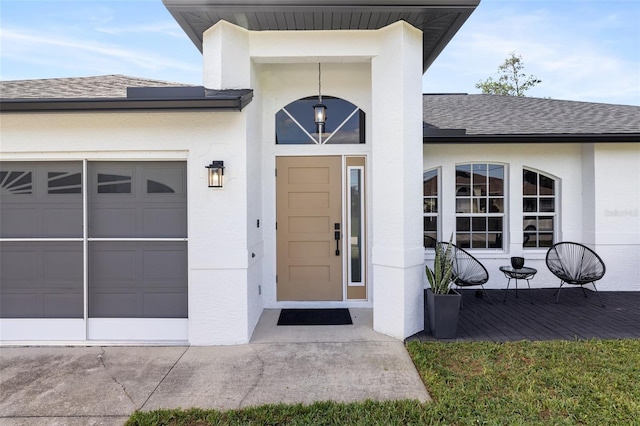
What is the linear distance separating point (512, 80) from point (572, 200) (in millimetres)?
18843

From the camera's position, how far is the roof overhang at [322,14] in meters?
Result: 3.83

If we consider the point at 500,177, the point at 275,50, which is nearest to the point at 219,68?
the point at 275,50

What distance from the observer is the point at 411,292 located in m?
4.28

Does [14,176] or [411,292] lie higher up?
[14,176]

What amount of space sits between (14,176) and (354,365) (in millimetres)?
4997

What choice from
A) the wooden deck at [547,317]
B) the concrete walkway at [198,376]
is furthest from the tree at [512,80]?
the concrete walkway at [198,376]

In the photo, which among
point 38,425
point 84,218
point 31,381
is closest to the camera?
point 38,425

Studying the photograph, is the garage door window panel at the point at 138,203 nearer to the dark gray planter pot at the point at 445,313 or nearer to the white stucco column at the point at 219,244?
the white stucco column at the point at 219,244

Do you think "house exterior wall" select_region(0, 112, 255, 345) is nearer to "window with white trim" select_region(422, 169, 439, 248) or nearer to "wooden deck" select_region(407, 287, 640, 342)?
"wooden deck" select_region(407, 287, 640, 342)

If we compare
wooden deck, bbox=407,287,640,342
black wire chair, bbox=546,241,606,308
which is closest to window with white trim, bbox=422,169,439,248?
wooden deck, bbox=407,287,640,342

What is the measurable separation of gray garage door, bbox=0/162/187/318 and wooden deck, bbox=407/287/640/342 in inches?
139

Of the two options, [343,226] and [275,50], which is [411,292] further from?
[275,50]

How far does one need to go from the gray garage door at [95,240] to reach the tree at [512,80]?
75.0ft

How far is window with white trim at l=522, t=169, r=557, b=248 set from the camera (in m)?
6.63
